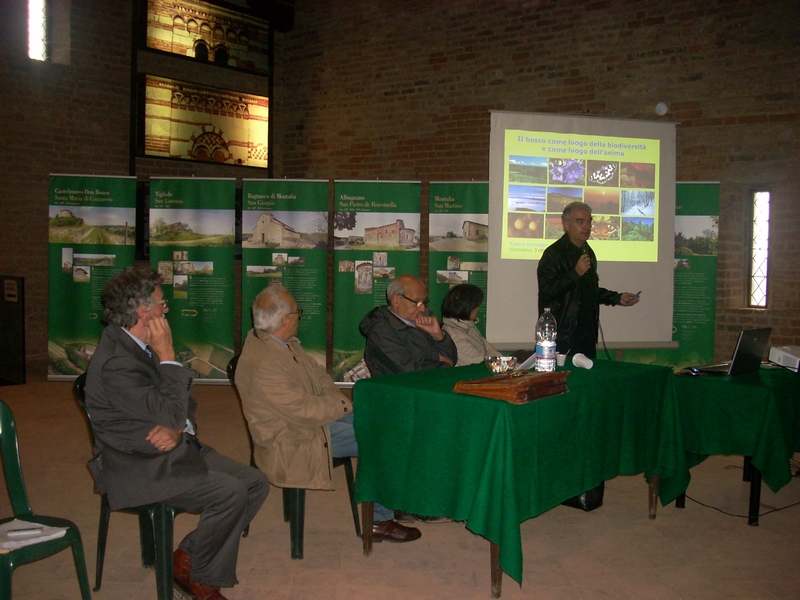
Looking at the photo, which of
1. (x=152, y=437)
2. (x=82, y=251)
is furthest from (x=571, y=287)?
(x=82, y=251)

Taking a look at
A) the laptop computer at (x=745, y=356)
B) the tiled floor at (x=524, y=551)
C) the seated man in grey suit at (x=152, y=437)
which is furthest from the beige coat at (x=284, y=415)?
the laptop computer at (x=745, y=356)

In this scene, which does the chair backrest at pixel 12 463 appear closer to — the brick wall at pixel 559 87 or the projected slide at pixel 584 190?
the projected slide at pixel 584 190

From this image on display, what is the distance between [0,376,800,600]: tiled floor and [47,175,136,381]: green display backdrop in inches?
111

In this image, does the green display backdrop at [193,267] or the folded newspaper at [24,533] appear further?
the green display backdrop at [193,267]

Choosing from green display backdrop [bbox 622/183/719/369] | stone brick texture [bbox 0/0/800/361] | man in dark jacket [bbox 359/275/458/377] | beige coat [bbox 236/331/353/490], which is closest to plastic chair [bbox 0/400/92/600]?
beige coat [bbox 236/331/353/490]

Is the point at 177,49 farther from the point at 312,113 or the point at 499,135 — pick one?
the point at 499,135

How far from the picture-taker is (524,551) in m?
3.24

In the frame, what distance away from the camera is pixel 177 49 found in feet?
27.2

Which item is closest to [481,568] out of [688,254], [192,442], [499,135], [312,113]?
[192,442]

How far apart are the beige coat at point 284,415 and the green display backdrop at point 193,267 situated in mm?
3939

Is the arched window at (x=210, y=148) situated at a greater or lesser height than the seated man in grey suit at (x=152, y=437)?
greater

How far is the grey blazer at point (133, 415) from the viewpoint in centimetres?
238

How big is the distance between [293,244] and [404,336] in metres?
3.58

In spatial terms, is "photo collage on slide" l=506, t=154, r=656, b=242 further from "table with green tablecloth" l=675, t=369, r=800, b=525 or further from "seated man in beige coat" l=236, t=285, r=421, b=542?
"seated man in beige coat" l=236, t=285, r=421, b=542
